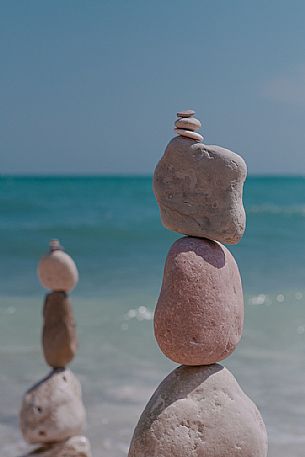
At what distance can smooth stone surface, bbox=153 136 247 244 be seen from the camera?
3150 millimetres

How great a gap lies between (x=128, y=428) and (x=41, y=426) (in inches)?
65.9

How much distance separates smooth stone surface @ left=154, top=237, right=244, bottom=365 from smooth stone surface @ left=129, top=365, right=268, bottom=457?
106 millimetres

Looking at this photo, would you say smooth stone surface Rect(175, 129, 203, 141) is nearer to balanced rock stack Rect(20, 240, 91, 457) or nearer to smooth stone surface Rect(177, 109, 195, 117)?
smooth stone surface Rect(177, 109, 195, 117)

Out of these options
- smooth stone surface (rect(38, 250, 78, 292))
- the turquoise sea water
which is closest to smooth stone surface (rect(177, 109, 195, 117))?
smooth stone surface (rect(38, 250, 78, 292))

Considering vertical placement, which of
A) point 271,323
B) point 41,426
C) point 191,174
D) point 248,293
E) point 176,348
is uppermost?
point 191,174

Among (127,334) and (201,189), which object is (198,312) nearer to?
(201,189)

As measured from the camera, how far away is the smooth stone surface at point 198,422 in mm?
3098

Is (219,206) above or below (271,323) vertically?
above

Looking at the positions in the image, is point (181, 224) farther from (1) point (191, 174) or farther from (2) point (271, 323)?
(2) point (271, 323)

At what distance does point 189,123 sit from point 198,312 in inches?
29.7

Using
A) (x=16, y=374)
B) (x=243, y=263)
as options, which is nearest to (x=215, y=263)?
(x=16, y=374)

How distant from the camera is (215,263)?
10.4ft

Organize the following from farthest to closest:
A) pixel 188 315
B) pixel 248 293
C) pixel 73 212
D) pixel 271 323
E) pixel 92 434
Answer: pixel 73 212, pixel 248 293, pixel 271 323, pixel 92 434, pixel 188 315

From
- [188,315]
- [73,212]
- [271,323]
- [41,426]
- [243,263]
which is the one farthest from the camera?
[73,212]
